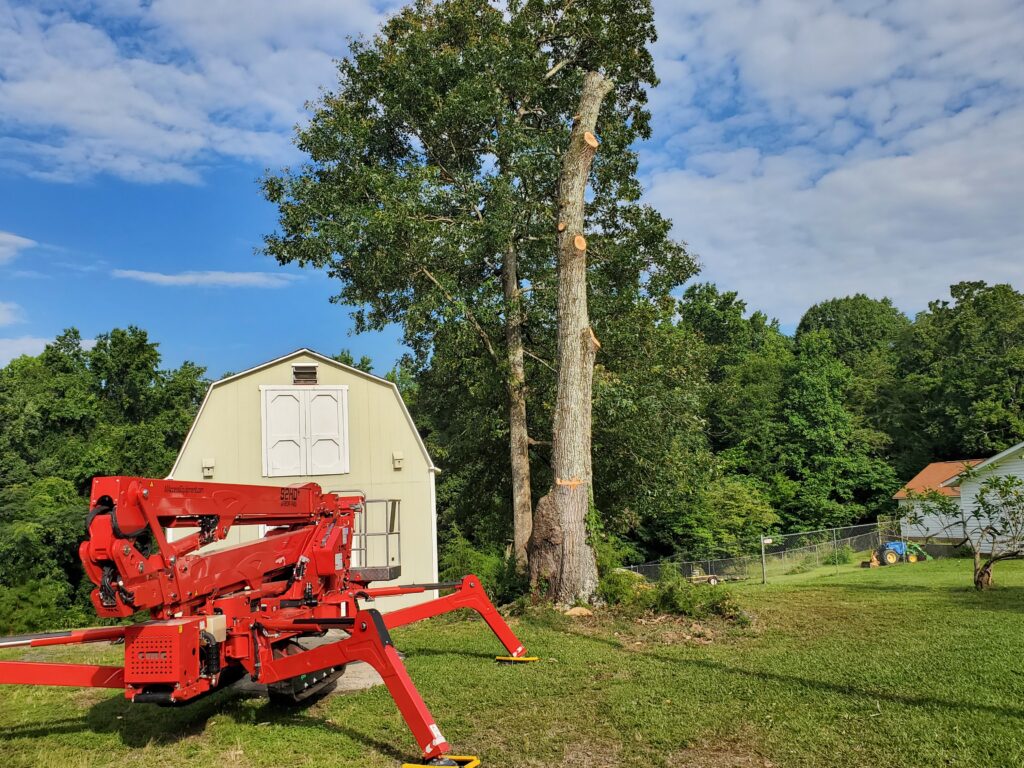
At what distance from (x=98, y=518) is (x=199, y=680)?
1.31 metres

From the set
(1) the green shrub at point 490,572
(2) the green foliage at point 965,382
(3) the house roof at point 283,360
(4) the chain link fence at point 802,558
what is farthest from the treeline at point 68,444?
(2) the green foliage at point 965,382

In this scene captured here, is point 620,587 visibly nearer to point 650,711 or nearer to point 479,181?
point 650,711

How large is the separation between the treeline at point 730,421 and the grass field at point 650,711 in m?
3.78

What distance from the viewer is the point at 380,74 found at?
1631 cm

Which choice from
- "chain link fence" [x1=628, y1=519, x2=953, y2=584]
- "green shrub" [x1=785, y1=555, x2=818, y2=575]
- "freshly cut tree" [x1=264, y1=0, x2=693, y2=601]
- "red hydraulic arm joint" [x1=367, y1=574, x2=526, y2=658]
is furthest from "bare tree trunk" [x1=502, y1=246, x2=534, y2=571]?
"green shrub" [x1=785, y1=555, x2=818, y2=575]

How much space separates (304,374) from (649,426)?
797 cm

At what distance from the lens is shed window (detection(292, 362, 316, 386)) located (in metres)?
13.6

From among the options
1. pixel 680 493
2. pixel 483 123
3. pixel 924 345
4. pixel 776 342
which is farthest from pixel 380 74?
pixel 776 342

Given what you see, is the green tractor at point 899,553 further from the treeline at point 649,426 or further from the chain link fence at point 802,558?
the treeline at point 649,426

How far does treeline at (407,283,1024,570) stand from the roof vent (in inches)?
121

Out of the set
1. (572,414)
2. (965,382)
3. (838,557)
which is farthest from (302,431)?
(965,382)

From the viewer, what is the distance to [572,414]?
11.1 m

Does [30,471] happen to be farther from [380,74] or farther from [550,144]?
[550,144]

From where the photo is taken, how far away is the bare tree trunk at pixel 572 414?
10164 mm
